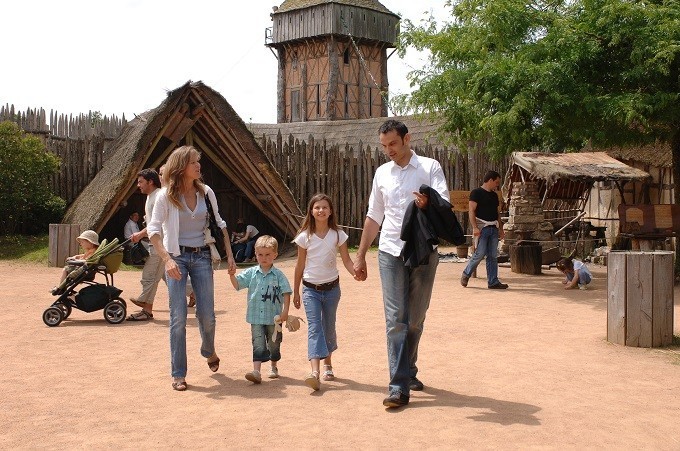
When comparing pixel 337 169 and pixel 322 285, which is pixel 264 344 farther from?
pixel 337 169

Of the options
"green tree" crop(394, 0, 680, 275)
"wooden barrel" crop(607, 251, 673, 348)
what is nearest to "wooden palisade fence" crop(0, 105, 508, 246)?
"green tree" crop(394, 0, 680, 275)

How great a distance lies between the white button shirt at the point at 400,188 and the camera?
18.2ft

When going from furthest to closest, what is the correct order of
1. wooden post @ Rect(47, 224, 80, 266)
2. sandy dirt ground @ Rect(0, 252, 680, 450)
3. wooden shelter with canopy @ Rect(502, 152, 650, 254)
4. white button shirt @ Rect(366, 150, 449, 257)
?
wooden shelter with canopy @ Rect(502, 152, 650, 254)
wooden post @ Rect(47, 224, 80, 266)
white button shirt @ Rect(366, 150, 449, 257)
sandy dirt ground @ Rect(0, 252, 680, 450)

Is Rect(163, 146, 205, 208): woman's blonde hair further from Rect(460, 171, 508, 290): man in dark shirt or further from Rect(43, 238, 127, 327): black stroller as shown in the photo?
Rect(460, 171, 508, 290): man in dark shirt

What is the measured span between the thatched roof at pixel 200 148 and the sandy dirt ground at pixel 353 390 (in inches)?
245

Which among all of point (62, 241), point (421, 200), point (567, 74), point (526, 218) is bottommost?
point (62, 241)

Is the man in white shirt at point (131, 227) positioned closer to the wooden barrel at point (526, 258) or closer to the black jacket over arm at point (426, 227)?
the wooden barrel at point (526, 258)

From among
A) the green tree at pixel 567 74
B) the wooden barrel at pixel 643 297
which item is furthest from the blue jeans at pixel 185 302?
the green tree at pixel 567 74

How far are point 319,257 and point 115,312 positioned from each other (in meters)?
3.88

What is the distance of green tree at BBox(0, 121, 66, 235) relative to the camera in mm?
17188

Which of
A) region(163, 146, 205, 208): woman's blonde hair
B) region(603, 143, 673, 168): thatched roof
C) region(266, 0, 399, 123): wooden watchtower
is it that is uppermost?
region(266, 0, 399, 123): wooden watchtower

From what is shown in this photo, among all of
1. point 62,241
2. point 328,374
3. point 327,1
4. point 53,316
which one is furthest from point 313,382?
point 327,1

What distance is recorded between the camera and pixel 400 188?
5633 millimetres

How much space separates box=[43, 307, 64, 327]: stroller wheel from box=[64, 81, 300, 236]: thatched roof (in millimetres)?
6119
